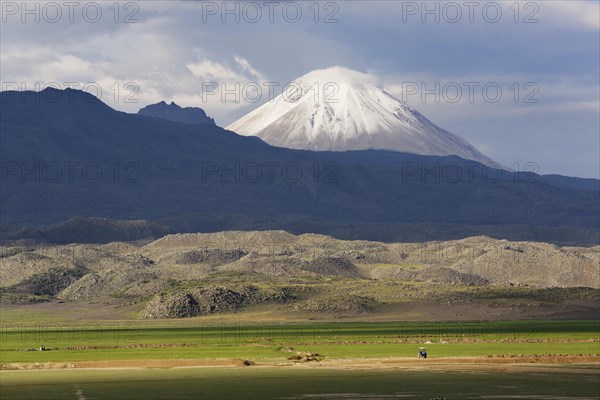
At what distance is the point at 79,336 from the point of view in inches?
5305

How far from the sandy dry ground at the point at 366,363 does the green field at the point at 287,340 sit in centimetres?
350

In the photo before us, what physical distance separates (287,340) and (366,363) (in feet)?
Answer: 95.7

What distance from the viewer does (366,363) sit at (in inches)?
3720

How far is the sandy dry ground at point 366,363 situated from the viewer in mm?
92875

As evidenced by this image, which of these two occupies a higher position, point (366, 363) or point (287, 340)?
point (366, 363)

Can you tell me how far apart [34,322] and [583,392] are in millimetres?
113324

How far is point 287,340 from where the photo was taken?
12281 cm

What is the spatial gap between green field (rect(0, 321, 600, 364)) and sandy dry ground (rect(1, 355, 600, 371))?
3501 millimetres

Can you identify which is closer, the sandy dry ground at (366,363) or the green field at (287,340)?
the sandy dry ground at (366,363)

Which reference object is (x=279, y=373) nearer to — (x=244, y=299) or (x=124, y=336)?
(x=124, y=336)

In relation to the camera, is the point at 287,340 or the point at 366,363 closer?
the point at 366,363

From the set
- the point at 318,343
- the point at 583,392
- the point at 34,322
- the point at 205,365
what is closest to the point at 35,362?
the point at 205,365

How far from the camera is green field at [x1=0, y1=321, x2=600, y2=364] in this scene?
103750 millimetres

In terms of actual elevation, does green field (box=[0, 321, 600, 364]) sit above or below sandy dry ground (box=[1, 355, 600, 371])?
below
